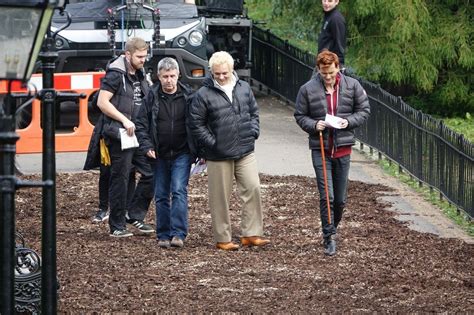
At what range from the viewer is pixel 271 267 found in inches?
424

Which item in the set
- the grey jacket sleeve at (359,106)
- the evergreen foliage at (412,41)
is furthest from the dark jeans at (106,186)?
the evergreen foliage at (412,41)

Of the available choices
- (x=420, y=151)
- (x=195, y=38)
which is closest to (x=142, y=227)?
(x=420, y=151)

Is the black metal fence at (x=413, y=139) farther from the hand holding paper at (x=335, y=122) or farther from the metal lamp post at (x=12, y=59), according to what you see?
the metal lamp post at (x=12, y=59)

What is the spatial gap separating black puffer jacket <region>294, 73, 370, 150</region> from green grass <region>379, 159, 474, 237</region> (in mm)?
1888

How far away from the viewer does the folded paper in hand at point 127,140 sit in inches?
471

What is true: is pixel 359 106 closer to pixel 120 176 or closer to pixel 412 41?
pixel 120 176

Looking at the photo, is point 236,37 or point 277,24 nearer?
point 236,37

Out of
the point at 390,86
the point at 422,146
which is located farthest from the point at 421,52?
the point at 422,146

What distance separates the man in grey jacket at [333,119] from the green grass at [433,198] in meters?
1.77

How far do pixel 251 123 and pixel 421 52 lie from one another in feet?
32.9

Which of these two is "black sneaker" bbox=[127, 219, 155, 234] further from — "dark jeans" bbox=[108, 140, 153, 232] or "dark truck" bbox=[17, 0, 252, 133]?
"dark truck" bbox=[17, 0, 252, 133]

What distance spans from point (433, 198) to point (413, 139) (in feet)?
3.95

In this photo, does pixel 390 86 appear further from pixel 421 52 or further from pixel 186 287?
pixel 186 287

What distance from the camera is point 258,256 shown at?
11297 mm
